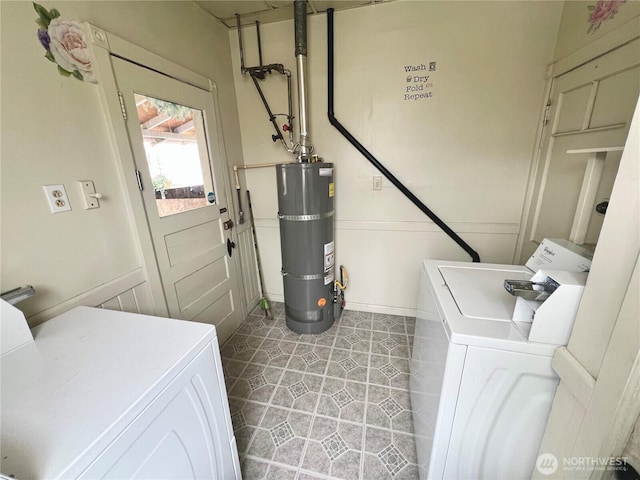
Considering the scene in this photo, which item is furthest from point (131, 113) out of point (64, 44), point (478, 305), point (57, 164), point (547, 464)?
point (547, 464)

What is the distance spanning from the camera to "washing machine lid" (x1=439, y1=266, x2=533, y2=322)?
874 millimetres

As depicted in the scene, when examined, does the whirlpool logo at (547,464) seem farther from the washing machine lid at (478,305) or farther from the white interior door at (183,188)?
the white interior door at (183,188)

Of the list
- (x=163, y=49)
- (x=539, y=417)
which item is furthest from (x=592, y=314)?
(x=163, y=49)

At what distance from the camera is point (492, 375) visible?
2.55ft

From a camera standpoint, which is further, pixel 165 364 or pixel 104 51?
pixel 104 51

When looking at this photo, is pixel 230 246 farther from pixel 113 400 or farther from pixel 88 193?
pixel 113 400

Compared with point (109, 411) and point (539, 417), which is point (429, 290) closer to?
point (539, 417)

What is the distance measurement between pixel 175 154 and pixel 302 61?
3.61 feet

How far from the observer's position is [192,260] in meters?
1.74

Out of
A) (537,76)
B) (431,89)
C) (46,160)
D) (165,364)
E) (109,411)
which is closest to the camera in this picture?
(109,411)

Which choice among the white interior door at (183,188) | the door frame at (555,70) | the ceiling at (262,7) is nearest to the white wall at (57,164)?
the white interior door at (183,188)

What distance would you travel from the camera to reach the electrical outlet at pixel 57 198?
3.28 feet

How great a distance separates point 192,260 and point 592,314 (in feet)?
6.35

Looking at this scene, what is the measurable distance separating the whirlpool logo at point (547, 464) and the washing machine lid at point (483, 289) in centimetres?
38
